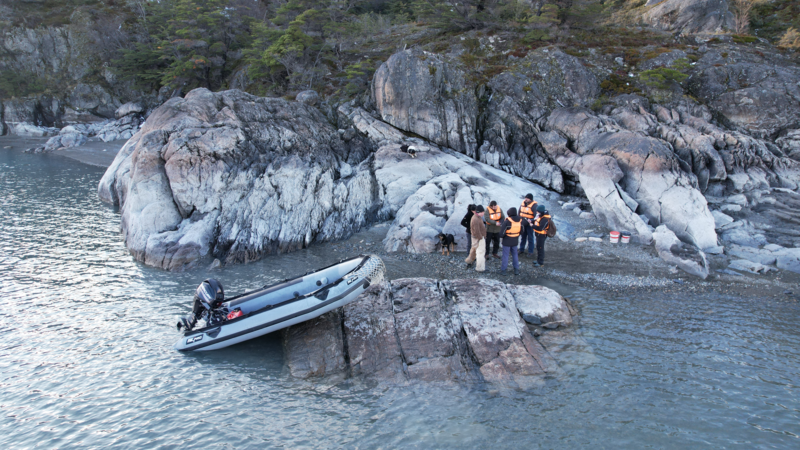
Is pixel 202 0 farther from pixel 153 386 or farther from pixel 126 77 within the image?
pixel 153 386

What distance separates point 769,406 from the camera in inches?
272

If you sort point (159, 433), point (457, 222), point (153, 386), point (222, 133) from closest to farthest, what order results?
1. point (159, 433)
2. point (153, 386)
3. point (457, 222)
4. point (222, 133)

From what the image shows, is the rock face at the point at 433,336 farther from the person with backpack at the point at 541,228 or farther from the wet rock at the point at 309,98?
the wet rock at the point at 309,98

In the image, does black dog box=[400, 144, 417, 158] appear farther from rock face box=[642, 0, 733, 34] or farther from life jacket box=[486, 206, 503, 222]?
rock face box=[642, 0, 733, 34]

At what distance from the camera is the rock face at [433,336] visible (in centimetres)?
803

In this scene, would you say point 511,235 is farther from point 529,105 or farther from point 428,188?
point 529,105

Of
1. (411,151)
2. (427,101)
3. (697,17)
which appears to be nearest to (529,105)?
(427,101)

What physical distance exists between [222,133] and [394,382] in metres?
12.9

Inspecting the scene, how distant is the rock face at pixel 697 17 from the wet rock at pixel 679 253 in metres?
20.3

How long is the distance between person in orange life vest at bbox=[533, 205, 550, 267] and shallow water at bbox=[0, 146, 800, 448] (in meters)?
2.00

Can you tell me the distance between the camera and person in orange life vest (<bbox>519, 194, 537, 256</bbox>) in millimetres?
13086

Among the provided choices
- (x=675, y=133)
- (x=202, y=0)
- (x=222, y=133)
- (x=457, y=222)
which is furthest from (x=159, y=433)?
(x=202, y=0)

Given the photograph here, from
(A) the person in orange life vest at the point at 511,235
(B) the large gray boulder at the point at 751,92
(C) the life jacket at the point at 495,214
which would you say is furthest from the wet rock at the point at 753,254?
(B) the large gray boulder at the point at 751,92

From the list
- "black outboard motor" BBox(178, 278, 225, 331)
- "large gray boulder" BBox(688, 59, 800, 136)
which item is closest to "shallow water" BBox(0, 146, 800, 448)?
"black outboard motor" BBox(178, 278, 225, 331)
